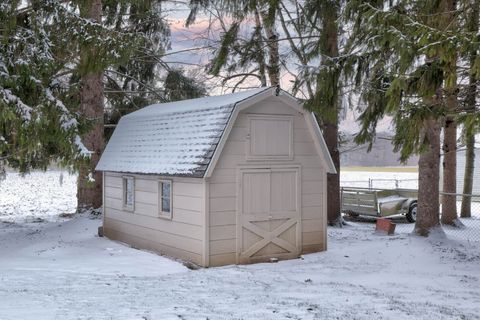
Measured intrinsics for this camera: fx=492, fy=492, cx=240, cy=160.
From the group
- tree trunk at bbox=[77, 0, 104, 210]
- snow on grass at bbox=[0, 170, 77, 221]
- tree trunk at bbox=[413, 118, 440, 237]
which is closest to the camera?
tree trunk at bbox=[413, 118, 440, 237]

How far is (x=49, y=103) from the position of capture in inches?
391

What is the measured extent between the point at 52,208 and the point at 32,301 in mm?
16780

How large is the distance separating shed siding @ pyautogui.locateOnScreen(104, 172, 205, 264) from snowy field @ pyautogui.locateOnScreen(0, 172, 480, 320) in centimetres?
37

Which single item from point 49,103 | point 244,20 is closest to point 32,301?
point 49,103

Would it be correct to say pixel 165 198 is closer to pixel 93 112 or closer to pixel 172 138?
pixel 172 138

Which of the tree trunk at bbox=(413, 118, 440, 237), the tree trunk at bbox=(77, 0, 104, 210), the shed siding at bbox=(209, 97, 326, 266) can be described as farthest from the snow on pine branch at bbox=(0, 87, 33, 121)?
the tree trunk at bbox=(413, 118, 440, 237)

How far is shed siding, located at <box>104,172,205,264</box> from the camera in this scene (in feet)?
32.8

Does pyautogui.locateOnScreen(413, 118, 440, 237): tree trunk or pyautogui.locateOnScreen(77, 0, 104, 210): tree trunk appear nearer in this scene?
pyautogui.locateOnScreen(413, 118, 440, 237): tree trunk

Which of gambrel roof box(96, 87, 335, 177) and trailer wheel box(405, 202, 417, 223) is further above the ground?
gambrel roof box(96, 87, 335, 177)

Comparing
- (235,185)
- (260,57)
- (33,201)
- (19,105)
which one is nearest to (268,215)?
(235,185)

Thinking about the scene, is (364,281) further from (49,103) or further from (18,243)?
(18,243)

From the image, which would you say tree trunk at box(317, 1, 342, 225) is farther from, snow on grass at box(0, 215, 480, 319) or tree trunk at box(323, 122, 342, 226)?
snow on grass at box(0, 215, 480, 319)

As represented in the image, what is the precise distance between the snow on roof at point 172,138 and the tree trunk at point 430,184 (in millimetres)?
4788

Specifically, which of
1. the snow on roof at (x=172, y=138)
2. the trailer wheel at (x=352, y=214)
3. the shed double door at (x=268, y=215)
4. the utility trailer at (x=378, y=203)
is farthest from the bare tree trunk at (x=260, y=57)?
the shed double door at (x=268, y=215)
